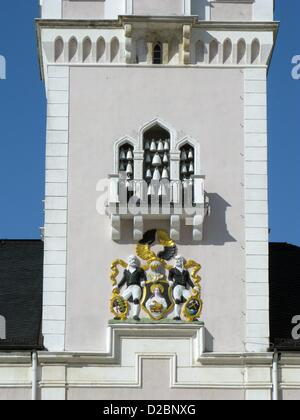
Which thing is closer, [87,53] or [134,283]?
[134,283]

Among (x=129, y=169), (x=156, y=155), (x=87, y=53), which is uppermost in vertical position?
(x=87, y=53)

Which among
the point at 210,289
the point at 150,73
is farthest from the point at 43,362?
the point at 150,73

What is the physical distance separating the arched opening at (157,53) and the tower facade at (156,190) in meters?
0.03

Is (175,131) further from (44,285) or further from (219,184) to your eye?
(44,285)

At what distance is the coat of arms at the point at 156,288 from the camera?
38875 mm

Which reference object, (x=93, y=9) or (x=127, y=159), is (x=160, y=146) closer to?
(x=127, y=159)

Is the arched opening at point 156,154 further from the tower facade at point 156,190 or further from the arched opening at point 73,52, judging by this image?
the arched opening at point 73,52

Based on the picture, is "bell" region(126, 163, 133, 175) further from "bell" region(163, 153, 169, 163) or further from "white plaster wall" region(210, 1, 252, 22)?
"white plaster wall" region(210, 1, 252, 22)

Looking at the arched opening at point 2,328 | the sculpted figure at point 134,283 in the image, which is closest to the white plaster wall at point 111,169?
the sculpted figure at point 134,283

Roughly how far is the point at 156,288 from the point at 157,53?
15.5 feet

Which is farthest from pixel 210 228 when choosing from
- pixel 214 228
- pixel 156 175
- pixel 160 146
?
pixel 160 146

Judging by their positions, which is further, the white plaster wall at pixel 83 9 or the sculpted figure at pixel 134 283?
the white plaster wall at pixel 83 9

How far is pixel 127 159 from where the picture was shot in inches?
1563

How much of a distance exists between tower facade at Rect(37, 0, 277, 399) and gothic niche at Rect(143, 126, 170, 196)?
0.02 metres
